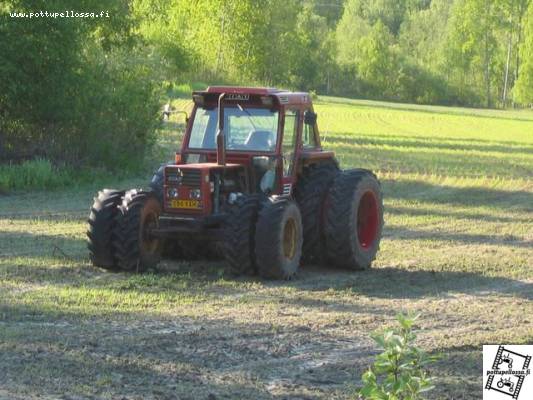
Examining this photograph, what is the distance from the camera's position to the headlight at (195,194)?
12.7 m

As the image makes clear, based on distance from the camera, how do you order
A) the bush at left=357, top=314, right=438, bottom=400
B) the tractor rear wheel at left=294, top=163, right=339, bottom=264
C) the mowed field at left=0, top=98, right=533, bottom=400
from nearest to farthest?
the bush at left=357, top=314, right=438, bottom=400 < the mowed field at left=0, top=98, right=533, bottom=400 < the tractor rear wheel at left=294, top=163, right=339, bottom=264

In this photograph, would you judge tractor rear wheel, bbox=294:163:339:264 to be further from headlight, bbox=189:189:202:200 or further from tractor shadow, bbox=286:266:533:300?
headlight, bbox=189:189:202:200

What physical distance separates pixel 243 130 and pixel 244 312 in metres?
3.16

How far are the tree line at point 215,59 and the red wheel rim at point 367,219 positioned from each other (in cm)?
902

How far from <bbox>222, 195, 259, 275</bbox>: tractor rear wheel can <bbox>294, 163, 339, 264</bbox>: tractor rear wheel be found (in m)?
1.07

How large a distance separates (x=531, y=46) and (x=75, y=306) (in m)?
83.1

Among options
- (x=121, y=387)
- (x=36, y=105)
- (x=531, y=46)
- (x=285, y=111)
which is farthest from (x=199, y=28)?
(x=121, y=387)

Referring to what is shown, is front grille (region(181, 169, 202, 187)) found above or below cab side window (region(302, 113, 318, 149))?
below

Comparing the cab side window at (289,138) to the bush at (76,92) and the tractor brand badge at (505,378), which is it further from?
the bush at (76,92)

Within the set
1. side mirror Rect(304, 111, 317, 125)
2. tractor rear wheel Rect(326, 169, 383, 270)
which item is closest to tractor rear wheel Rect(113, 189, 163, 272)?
tractor rear wheel Rect(326, 169, 383, 270)

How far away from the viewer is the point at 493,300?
11992mm

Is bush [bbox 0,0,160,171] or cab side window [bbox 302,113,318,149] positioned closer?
cab side window [bbox 302,113,318,149]

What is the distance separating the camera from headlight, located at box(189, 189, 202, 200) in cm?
1271

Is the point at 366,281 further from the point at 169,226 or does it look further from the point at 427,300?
the point at 169,226
